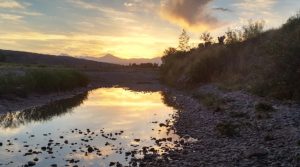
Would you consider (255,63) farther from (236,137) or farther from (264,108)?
(236,137)

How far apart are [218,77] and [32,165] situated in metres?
48.4

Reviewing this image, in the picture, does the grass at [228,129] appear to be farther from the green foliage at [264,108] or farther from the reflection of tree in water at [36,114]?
the reflection of tree in water at [36,114]

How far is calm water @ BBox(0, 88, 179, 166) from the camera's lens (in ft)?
68.0

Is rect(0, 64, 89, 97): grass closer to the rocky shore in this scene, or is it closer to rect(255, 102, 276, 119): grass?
A: the rocky shore

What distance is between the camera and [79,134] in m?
27.6

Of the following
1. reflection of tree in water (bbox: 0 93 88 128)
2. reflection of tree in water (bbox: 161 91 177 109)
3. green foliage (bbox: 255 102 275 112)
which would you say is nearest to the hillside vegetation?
green foliage (bbox: 255 102 275 112)

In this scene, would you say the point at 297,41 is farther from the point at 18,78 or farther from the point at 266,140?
the point at 18,78

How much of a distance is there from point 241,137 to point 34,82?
118 feet

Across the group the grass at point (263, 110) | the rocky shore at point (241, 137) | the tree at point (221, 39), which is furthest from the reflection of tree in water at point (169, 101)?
the tree at point (221, 39)

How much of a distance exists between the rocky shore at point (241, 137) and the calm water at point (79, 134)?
166 cm

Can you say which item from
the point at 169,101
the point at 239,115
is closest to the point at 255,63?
the point at 169,101

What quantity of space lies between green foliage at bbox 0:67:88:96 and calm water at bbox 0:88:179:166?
208 inches

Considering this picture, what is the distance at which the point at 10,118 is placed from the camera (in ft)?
116

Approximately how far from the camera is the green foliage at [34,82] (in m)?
46.9
